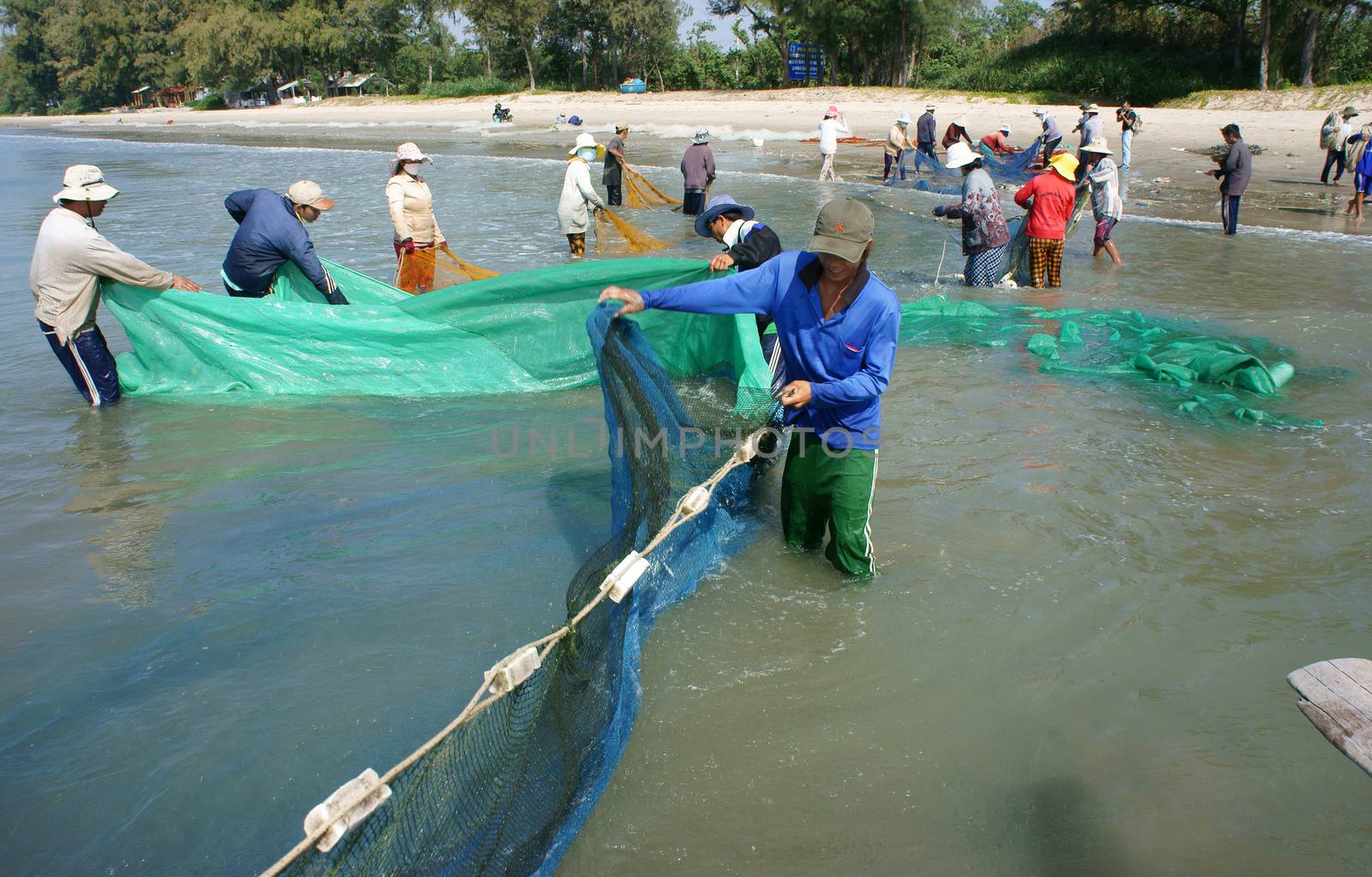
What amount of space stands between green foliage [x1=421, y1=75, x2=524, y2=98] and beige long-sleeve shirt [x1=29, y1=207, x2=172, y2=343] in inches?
2075

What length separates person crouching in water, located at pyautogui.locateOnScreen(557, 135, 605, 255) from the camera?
1028 cm

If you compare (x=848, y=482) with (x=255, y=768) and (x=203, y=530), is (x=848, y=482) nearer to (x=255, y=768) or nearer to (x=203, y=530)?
(x=255, y=768)

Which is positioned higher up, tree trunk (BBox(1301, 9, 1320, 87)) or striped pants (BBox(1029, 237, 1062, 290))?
tree trunk (BBox(1301, 9, 1320, 87))

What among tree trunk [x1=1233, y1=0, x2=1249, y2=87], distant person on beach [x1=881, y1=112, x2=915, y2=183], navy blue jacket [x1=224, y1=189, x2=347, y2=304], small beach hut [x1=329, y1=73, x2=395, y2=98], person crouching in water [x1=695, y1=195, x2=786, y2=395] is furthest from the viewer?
small beach hut [x1=329, y1=73, x2=395, y2=98]

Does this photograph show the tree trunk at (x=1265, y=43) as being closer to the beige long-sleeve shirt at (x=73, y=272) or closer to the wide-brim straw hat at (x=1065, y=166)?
the wide-brim straw hat at (x=1065, y=166)

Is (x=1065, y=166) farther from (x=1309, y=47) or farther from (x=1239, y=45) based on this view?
(x=1239, y=45)

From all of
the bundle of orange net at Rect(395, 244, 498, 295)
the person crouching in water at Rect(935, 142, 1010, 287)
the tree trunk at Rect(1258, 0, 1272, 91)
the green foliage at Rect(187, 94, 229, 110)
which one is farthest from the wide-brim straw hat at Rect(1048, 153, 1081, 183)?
the green foliage at Rect(187, 94, 229, 110)

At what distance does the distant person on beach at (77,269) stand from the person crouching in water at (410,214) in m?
2.28

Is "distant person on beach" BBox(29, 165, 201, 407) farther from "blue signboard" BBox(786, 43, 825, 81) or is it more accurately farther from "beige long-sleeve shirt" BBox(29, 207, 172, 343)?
"blue signboard" BBox(786, 43, 825, 81)

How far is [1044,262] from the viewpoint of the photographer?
31.1 feet

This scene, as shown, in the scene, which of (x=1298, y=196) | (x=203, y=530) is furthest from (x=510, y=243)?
(x=1298, y=196)

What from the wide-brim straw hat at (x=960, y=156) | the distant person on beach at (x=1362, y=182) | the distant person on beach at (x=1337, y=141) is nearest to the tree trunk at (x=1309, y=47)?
the distant person on beach at (x=1337, y=141)

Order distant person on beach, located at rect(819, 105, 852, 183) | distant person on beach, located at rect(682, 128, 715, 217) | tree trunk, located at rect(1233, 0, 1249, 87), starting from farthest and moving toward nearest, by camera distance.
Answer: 1. tree trunk, located at rect(1233, 0, 1249, 87)
2. distant person on beach, located at rect(819, 105, 852, 183)
3. distant person on beach, located at rect(682, 128, 715, 217)

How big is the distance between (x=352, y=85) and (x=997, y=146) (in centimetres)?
6205
